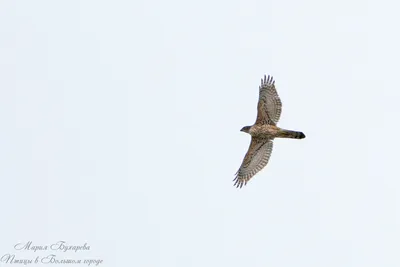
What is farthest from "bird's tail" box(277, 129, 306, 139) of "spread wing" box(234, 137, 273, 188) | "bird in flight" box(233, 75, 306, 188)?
"spread wing" box(234, 137, 273, 188)

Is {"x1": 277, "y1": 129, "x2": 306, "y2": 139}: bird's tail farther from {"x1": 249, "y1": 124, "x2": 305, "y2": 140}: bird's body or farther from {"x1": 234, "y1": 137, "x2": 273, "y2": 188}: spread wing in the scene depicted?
{"x1": 234, "y1": 137, "x2": 273, "y2": 188}: spread wing

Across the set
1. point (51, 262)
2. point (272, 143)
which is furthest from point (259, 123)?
point (51, 262)

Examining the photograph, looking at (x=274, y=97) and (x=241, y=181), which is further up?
(x=274, y=97)

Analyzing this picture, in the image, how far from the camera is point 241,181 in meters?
29.2

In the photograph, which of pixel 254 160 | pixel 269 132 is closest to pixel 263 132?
pixel 269 132

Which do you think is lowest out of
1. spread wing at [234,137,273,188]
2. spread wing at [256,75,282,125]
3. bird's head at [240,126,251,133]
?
spread wing at [234,137,273,188]

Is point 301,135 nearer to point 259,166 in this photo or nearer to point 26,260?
point 259,166

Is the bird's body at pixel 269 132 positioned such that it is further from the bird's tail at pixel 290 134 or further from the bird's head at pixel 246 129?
the bird's head at pixel 246 129

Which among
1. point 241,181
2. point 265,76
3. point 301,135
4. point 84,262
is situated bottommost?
point 84,262

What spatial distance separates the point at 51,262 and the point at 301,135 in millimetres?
14326

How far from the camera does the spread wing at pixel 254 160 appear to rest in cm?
2927

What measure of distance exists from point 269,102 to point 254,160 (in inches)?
103

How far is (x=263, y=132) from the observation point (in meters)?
28.9

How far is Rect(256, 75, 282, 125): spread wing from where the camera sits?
2848cm
